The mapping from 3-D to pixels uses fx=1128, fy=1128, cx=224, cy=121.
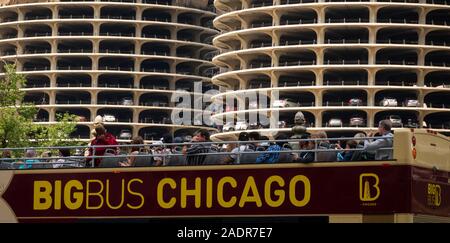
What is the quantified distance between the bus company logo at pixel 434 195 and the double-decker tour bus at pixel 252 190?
0.02 m

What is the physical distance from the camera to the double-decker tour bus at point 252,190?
21109 millimetres

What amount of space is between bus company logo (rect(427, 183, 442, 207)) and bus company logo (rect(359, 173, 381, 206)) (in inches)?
43.0

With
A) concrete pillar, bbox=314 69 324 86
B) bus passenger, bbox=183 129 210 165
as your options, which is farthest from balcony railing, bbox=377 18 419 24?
bus passenger, bbox=183 129 210 165

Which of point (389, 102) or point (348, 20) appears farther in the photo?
point (348, 20)

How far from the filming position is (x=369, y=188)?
2131 cm

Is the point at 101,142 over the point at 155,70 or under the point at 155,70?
under

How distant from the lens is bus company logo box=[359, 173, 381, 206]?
21.2 metres

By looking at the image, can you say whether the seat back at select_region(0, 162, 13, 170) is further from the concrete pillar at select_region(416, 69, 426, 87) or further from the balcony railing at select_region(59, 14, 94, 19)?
the balcony railing at select_region(59, 14, 94, 19)

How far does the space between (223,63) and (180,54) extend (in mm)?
19647

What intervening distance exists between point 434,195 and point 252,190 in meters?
3.54

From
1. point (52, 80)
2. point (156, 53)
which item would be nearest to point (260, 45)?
point (156, 53)

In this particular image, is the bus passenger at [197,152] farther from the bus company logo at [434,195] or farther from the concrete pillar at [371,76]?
the concrete pillar at [371,76]

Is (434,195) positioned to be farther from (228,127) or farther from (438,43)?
(438,43)

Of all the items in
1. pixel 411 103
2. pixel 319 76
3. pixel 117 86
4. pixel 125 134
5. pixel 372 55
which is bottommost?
pixel 125 134
